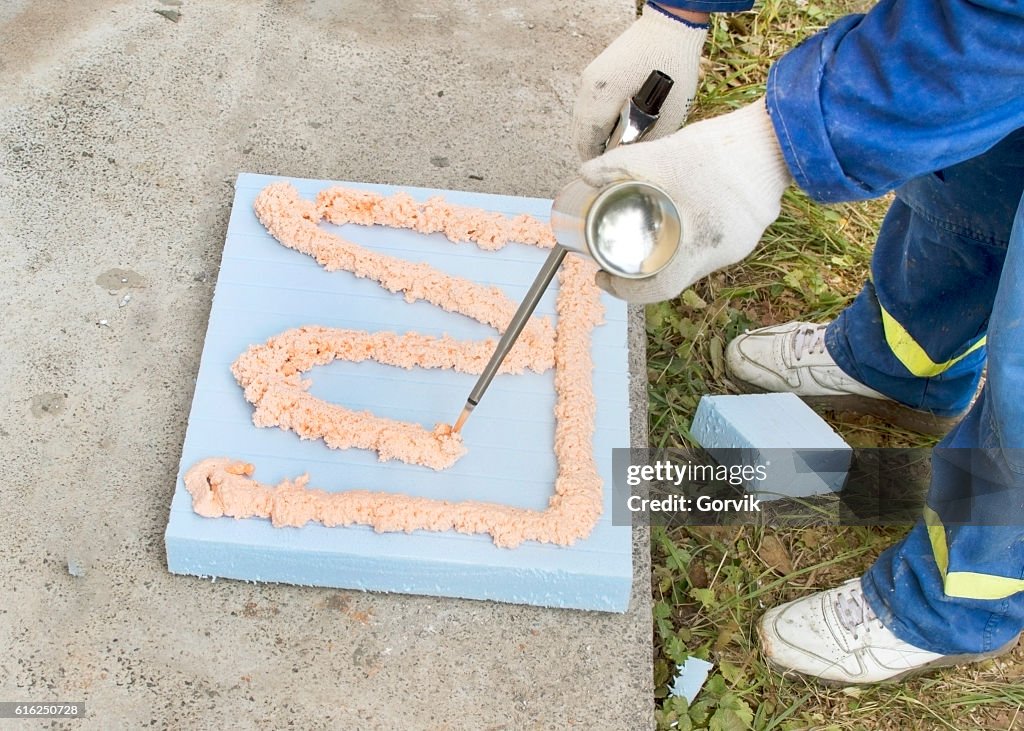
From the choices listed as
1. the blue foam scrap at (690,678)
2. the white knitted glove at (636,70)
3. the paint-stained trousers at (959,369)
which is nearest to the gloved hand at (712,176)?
the white knitted glove at (636,70)

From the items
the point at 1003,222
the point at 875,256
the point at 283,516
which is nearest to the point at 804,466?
the point at 875,256

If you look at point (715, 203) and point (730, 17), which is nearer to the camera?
point (715, 203)

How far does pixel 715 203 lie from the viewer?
1.43 metres

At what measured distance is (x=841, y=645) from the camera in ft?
6.59

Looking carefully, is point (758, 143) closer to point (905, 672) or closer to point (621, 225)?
point (621, 225)

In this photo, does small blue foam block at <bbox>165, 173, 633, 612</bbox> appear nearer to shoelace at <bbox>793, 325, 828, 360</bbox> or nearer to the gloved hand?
shoelace at <bbox>793, 325, 828, 360</bbox>

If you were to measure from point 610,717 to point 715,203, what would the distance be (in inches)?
37.4

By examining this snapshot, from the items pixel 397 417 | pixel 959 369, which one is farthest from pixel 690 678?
pixel 959 369

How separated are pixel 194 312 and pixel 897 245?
1.53 metres

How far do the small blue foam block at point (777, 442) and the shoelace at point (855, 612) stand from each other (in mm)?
284

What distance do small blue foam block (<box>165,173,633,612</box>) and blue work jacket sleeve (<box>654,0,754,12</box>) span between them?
63 cm

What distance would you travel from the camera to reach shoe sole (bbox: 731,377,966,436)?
7.80 feet

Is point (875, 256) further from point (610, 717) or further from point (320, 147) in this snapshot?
point (320, 147)

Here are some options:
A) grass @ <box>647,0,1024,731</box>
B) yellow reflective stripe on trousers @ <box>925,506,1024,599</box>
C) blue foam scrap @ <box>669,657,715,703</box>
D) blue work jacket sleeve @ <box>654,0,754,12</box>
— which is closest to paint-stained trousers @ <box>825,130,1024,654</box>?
yellow reflective stripe on trousers @ <box>925,506,1024,599</box>
